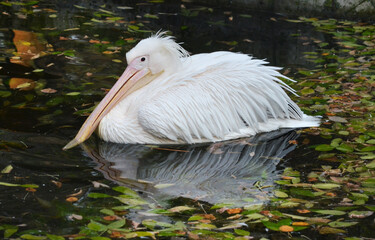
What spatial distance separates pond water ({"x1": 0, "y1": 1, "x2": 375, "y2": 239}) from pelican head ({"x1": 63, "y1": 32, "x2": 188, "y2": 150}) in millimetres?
416

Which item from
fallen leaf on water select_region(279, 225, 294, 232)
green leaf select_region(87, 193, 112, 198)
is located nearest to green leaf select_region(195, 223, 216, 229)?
fallen leaf on water select_region(279, 225, 294, 232)

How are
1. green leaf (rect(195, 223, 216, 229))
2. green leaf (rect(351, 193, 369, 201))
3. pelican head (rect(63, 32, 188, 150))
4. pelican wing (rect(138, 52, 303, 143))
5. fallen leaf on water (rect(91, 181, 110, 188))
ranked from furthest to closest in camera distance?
pelican head (rect(63, 32, 188, 150))
pelican wing (rect(138, 52, 303, 143))
fallen leaf on water (rect(91, 181, 110, 188))
green leaf (rect(351, 193, 369, 201))
green leaf (rect(195, 223, 216, 229))

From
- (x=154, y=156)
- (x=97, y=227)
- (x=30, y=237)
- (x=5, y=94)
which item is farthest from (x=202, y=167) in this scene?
(x=5, y=94)

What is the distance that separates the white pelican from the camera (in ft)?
18.6

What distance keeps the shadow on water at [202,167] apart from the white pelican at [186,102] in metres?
0.11

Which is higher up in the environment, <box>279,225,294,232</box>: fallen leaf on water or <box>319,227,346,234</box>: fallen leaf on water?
<box>279,225,294,232</box>: fallen leaf on water

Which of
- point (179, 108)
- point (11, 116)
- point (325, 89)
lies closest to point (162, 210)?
point (179, 108)

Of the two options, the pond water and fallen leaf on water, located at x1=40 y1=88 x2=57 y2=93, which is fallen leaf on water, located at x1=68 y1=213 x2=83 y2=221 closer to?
the pond water

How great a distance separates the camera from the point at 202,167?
5.29 meters

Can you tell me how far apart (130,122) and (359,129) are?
6.68ft

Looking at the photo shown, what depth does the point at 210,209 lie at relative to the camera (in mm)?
4469

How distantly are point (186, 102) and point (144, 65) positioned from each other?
558mm

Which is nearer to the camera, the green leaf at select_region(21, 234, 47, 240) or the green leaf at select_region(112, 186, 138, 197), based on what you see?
the green leaf at select_region(21, 234, 47, 240)

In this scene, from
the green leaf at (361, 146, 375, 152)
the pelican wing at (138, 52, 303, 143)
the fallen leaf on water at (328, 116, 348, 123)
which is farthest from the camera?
the fallen leaf on water at (328, 116, 348, 123)
